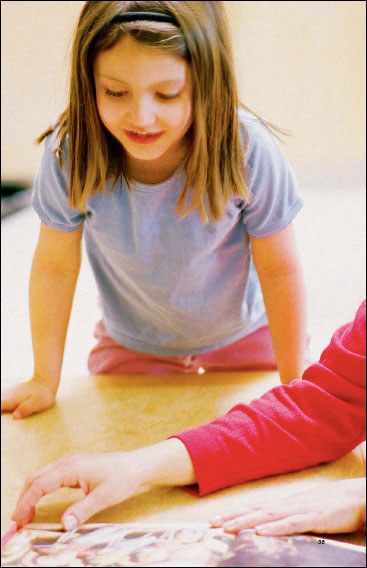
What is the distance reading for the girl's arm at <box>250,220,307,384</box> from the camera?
516 millimetres

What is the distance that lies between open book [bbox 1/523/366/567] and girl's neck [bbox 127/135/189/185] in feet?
0.75

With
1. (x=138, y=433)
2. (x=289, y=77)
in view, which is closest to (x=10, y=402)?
(x=138, y=433)

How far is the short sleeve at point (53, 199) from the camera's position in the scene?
0.51 m

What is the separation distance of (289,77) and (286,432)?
4.17 ft

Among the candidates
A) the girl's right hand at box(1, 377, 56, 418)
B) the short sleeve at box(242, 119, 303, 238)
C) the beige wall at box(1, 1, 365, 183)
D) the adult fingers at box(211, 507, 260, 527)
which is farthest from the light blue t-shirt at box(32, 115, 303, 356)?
the beige wall at box(1, 1, 365, 183)

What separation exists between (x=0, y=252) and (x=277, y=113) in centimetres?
A: 74

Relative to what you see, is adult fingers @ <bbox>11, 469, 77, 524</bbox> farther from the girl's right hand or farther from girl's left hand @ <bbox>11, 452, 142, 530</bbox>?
the girl's right hand

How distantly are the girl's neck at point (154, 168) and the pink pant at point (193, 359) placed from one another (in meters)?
0.15

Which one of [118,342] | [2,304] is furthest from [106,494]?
[2,304]

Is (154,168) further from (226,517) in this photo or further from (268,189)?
(226,517)

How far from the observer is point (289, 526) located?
33 centimetres

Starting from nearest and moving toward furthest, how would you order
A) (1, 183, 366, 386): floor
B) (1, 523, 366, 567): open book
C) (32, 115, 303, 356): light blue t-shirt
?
(1, 523, 366, 567): open book < (32, 115, 303, 356): light blue t-shirt < (1, 183, 366, 386): floor

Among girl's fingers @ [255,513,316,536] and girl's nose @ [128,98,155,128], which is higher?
girl's nose @ [128,98,155,128]

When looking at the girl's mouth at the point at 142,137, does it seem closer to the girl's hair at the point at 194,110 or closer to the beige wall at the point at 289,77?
the girl's hair at the point at 194,110
